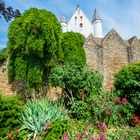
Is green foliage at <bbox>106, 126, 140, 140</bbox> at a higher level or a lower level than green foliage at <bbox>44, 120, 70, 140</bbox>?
lower

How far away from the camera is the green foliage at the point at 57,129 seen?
23.7ft

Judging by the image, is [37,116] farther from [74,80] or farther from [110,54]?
[110,54]

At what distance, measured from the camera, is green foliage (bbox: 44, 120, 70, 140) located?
7233 millimetres

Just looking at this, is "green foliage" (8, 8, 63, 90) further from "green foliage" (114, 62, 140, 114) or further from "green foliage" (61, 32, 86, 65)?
"green foliage" (114, 62, 140, 114)

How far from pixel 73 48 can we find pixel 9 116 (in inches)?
205

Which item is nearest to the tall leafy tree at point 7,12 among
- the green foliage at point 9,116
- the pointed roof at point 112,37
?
the green foliage at point 9,116

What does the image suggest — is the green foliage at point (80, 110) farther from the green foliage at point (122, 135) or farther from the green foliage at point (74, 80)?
the green foliage at point (122, 135)

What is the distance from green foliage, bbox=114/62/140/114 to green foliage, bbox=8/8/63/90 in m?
3.06

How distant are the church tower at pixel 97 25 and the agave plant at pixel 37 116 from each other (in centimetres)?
3996

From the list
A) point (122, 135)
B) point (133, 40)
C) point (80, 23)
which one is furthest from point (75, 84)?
point (80, 23)

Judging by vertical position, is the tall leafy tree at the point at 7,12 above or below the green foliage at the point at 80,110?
above

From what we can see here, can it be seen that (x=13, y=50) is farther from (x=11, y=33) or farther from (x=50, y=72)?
(x=50, y=72)

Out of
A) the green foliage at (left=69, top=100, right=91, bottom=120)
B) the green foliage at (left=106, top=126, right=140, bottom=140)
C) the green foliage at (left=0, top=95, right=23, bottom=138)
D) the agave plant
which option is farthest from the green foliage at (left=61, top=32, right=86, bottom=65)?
the green foliage at (left=106, top=126, right=140, bottom=140)

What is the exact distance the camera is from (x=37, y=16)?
39.5 feet
